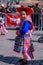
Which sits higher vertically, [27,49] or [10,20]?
[27,49]

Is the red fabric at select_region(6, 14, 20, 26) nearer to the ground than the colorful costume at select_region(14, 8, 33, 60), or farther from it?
nearer to the ground

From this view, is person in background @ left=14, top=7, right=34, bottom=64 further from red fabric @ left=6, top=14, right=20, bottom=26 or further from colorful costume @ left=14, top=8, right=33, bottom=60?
red fabric @ left=6, top=14, right=20, bottom=26

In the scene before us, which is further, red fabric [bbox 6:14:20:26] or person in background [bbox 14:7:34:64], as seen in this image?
red fabric [bbox 6:14:20:26]

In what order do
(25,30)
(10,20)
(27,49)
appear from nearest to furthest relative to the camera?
(25,30) → (27,49) → (10,20)

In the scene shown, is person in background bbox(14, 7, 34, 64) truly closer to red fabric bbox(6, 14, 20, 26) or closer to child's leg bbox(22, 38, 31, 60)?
child's leg bbox(22, 38, 31, 60)

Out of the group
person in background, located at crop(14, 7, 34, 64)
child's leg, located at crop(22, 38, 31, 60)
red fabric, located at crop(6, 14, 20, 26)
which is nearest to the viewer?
person in background, located at crop(14, 7, 34, 64)

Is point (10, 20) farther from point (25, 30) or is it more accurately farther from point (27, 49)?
point (25, 30)

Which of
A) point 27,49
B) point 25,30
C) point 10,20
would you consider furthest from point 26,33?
point 10,20

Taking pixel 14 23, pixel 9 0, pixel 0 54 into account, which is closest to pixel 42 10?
pixel 14 23

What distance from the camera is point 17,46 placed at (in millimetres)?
8602

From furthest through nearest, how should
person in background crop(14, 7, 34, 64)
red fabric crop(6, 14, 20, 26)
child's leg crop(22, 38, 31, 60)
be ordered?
red fabric crop(6, 14, 20, 26) → child's leg crop(22, 38, 31, 60) → person in background crop(14, 7, 34, 64)

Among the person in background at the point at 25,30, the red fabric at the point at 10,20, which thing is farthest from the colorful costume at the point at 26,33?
the red fabric at the point at 10,20

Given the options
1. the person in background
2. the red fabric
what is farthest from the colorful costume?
the red fabric

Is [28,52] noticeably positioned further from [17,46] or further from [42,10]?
[42,10]
